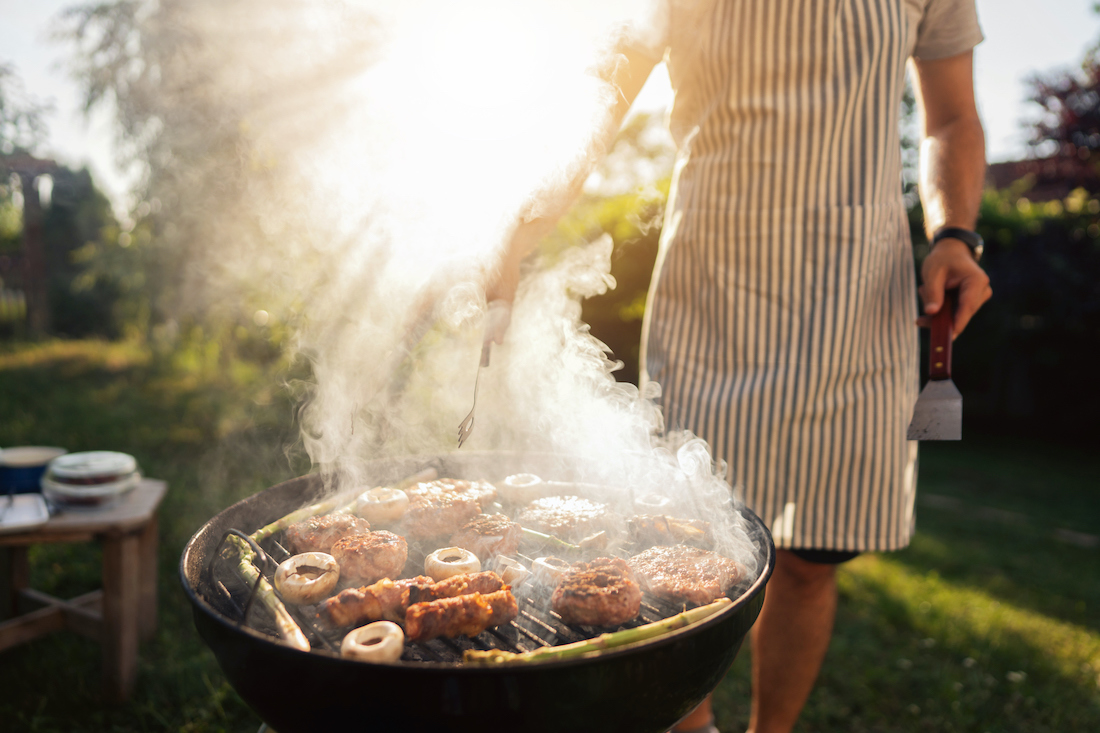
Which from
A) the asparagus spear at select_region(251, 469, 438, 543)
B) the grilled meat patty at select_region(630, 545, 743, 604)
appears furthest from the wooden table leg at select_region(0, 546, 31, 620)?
the grilled meat patty at select_region(630, 545, 743, 604)

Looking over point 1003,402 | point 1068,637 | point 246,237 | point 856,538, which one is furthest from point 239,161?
point 1003,402

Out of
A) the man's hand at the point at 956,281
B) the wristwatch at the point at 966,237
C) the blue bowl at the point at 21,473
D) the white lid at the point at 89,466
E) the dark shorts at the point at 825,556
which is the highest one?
the wristwatch at the point at 966,237

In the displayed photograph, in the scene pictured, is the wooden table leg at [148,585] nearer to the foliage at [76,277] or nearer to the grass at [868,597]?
the grass at [868,597]

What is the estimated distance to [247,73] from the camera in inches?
269

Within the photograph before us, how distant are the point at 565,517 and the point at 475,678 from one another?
31.1 inches

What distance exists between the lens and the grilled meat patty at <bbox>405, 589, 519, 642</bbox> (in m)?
1.39

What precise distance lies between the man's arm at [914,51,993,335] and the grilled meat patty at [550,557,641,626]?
1358 mm

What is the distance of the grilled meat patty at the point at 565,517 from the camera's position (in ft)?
6.09

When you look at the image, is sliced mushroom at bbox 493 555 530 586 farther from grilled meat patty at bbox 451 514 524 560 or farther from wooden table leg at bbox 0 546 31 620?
wooden table leg at bbox 0 546 31 620

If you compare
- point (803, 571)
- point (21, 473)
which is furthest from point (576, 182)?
point (21, 473)

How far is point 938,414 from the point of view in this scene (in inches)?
74.2

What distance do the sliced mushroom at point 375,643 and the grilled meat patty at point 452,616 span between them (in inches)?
1.5

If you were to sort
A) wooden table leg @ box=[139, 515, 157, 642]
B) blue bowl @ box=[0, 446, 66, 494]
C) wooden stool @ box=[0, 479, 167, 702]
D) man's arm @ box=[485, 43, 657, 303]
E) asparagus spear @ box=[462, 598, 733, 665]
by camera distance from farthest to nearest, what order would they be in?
1. wooden table leg @ box=[139, 515, 157, 642]
2. blue bowl @ box=[0, 446, 66, 494]
3. wooden stool @ box=[0, 479, 167, 702]
4. man's arm @ box=[485, 43, 657, 303]
5. asparagus spear @ box=[462, 598, 733, 665]

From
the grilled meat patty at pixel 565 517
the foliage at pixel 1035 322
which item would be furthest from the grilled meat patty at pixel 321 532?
the foliage at pixel 1035 322
